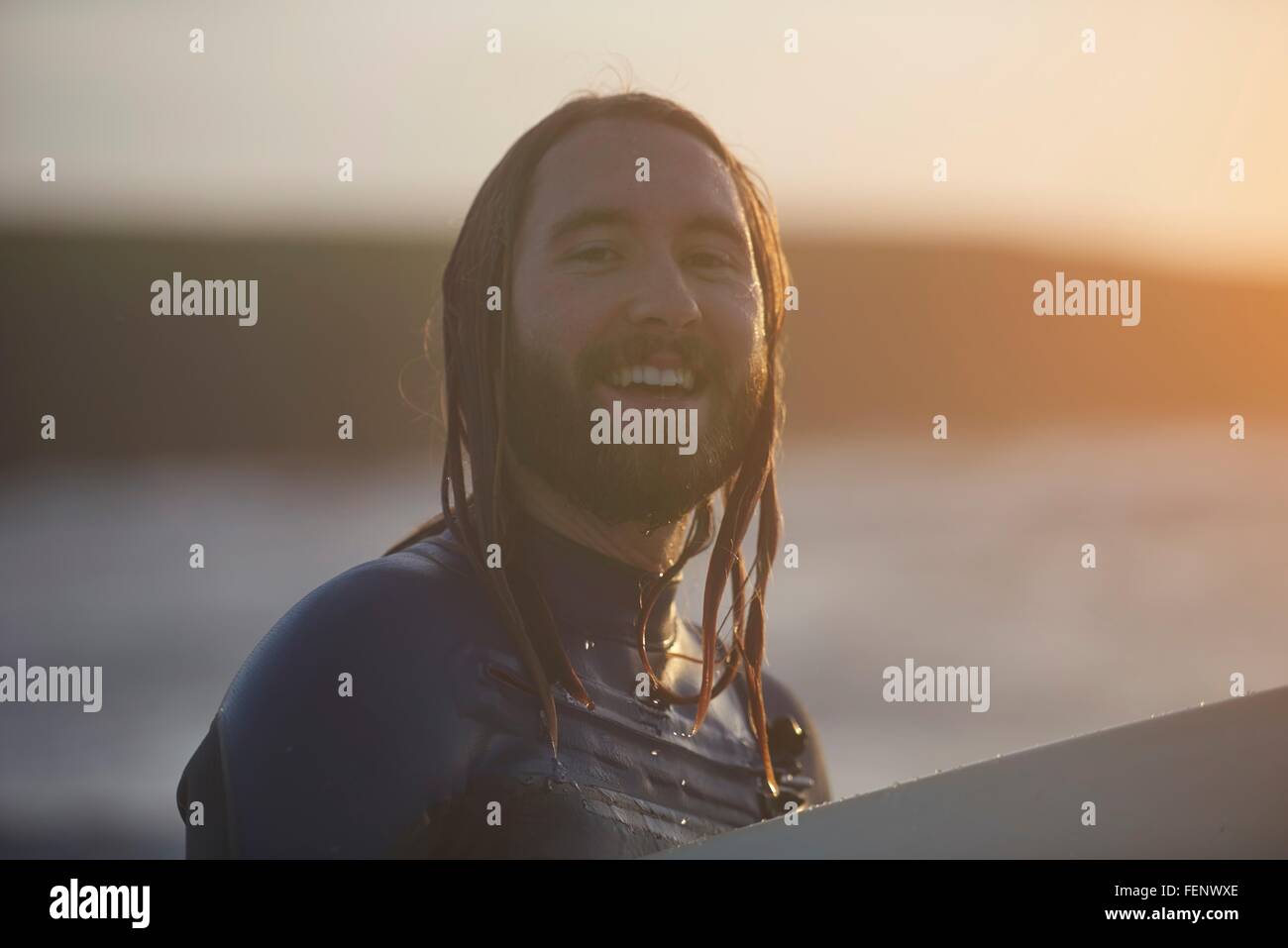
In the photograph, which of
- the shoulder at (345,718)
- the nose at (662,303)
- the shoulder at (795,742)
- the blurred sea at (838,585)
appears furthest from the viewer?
the blurred sea at (838,585)

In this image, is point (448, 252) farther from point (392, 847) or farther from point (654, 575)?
point (392, 847)

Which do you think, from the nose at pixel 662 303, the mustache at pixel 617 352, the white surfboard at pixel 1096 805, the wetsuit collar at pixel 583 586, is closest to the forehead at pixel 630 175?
the nose at pixel 662 303

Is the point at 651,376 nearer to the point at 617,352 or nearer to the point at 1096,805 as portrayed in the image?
the point at 617,352

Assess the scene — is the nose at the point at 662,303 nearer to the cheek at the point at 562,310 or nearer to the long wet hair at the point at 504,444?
the cheek at the point at 562,310

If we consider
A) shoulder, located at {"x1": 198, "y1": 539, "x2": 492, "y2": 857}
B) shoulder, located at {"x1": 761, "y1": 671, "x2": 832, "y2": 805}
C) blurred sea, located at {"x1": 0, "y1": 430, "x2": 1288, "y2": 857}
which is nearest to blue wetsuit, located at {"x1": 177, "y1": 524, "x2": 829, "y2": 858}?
shoulder, located at {"x1": 198, "y1": 539, "x2": 492, "y2": 857}

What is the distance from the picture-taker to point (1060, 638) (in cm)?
1080

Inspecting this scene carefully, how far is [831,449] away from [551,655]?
49.6 ft

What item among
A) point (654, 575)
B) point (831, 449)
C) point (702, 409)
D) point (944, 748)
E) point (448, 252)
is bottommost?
point (944, 748)

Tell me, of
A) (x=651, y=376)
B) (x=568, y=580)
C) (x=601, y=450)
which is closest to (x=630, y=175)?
(x=651, y=376)

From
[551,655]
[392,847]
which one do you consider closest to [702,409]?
[551,655]

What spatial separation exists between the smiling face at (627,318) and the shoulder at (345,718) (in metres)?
0.41

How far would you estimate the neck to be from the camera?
278cm

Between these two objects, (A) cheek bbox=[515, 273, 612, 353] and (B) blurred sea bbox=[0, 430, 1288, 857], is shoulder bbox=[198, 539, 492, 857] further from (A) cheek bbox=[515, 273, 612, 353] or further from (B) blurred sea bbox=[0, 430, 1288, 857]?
(B) blurred sea bbox=[0, 430, 1288, 857]

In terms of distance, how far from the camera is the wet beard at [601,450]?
8.86 feet
